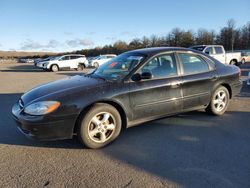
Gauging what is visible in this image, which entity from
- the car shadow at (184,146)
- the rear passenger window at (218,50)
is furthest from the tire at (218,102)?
the rear passenger window at (218,50)

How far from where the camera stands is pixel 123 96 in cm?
420

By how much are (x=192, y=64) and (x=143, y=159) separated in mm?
2445

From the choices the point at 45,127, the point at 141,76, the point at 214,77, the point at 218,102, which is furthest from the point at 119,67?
the point at 218,102

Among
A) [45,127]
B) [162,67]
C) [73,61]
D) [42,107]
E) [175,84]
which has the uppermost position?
[73,61]

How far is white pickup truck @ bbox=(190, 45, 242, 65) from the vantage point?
17.5 meters

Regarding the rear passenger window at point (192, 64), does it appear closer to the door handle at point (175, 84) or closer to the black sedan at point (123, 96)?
the black sedan at point (123, 96)

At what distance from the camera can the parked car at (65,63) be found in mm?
25328

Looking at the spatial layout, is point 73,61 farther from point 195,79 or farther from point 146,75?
point 146,75

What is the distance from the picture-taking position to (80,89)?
402cm

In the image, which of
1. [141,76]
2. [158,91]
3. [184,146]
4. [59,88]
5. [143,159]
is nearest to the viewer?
[143,159]

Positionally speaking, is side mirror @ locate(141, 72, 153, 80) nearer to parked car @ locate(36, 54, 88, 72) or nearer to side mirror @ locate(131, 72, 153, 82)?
side mirror @ locate(131, 72, 153, 82)

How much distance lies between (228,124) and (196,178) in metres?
2.34

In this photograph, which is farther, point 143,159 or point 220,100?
point 220,100

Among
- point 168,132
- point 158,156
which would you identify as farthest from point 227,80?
point 158,156
